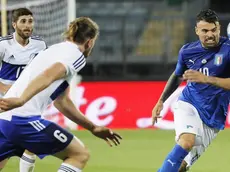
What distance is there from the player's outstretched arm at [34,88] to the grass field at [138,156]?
3535mm

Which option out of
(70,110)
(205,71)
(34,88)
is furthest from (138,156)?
(34,88)

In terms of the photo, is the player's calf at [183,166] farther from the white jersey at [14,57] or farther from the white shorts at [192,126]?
the white jersey at [14,57]

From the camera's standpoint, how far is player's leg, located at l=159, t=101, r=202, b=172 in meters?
6.18

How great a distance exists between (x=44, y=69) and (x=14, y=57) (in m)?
2.60

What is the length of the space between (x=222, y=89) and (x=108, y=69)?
357 inches

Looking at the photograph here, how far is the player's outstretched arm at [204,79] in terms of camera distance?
5.78 m

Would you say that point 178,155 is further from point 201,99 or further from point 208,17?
point 208,17

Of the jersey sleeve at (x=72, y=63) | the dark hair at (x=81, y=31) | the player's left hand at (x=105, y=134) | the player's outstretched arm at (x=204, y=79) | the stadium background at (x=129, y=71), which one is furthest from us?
the stadium background at (x=129, y=71)

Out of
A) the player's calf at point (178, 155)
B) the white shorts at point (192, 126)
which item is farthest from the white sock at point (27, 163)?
the white shorts at point (192, 126)

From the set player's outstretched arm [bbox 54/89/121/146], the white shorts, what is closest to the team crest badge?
the white shorts

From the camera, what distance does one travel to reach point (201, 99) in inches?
254

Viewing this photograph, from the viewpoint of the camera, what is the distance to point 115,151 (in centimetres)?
996

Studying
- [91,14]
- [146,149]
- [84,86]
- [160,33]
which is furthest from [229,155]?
[91,14]

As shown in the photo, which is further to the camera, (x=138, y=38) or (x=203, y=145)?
(x=138, y=38)
